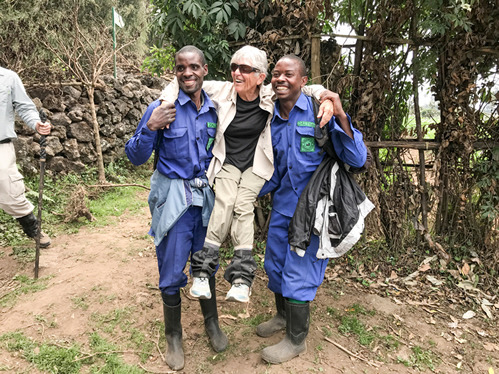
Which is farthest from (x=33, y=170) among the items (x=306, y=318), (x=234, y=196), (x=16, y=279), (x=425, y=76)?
(x=425, y=76)

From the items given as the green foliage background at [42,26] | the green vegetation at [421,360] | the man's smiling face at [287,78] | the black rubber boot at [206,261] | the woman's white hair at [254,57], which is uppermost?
the green foliage background at [42,26]

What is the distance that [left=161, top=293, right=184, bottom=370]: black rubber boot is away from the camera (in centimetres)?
276

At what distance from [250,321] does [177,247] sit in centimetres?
129

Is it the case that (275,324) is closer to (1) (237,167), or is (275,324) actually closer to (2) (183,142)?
(1) (237,167)

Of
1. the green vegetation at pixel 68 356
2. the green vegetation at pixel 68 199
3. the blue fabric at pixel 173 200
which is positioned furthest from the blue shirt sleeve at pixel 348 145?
the green vegetation at pixel 68 199

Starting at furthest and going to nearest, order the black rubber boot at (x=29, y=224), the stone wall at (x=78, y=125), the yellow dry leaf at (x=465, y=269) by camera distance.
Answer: the stone wall at (x=78, y=125), the black rubber boot at (x=29, y=224), the yellow dry leaf at (x=465, y=269)

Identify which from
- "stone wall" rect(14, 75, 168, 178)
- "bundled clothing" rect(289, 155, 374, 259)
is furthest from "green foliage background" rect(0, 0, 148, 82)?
"bundled clothing" rect(289, 155, 374, 259)

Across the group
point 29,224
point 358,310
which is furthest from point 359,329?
point 29,224

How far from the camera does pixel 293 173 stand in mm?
2596

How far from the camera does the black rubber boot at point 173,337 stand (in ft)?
9.06

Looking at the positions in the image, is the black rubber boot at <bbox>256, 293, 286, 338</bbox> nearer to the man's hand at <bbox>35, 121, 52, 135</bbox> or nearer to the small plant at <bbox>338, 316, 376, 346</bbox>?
the small plant at <bbox>338, 316, 376, 346</bbox>

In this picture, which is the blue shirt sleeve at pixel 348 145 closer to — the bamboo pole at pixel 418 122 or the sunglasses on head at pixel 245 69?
the sunglasses on head at pixel 245 69

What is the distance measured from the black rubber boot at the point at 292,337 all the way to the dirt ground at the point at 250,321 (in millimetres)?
76

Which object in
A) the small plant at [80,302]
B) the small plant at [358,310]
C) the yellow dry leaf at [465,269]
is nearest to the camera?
the small plant at [80,302]
